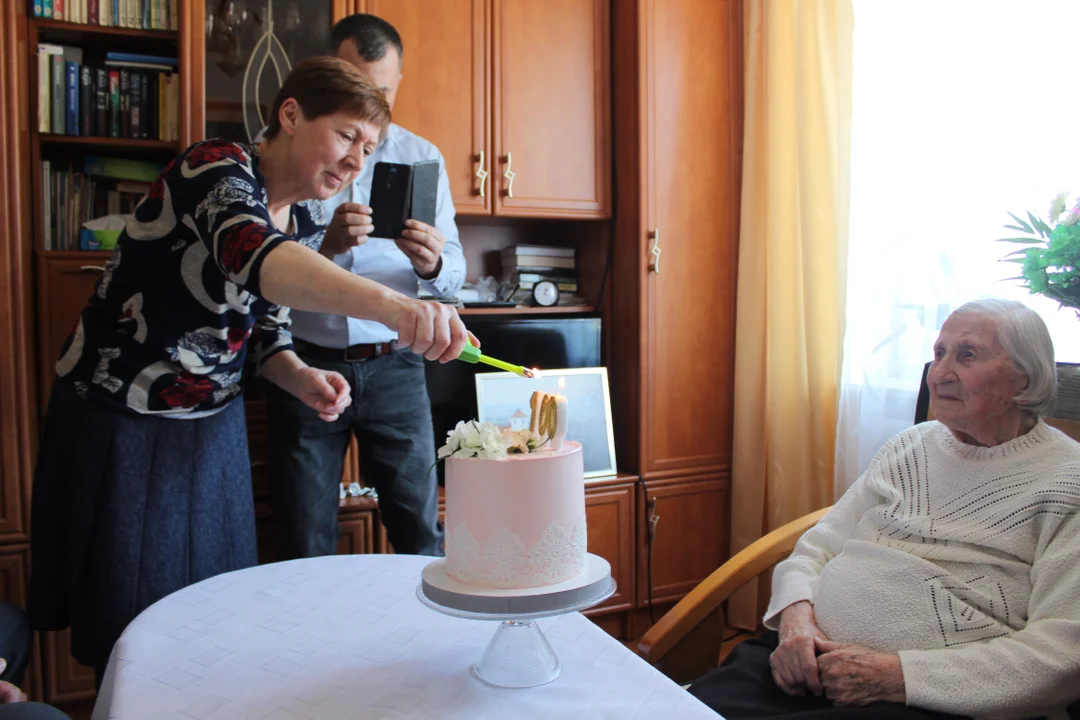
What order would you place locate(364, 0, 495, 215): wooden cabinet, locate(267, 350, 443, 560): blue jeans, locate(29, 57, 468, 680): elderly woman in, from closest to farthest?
locate(29, 57, 468, 680): elderly woman, locate(267, 350, 443, 560): blue jeans, locate(364, 0, 495, 215): wooden cabinet

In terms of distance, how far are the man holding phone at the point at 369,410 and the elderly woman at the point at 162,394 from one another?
34cm

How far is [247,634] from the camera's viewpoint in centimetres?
116

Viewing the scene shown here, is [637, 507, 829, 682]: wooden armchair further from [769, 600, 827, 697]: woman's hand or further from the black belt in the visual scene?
the black belt

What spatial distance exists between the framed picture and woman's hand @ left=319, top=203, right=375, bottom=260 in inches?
35.9

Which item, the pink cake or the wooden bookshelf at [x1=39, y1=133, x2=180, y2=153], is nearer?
the pink cake

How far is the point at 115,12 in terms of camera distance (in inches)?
88.4

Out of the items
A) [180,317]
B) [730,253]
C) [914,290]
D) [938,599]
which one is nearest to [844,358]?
[914,290]

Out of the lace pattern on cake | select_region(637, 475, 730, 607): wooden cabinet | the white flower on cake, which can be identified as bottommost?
select_region(637, 475, 730, 607): wooden cabinet

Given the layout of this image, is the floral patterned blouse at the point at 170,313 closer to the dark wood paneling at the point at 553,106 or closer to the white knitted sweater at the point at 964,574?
the white knitted sweater at the point at 964,574

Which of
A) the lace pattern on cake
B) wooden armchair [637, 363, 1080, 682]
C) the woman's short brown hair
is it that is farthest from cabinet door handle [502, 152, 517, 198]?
the lace pattern on cake

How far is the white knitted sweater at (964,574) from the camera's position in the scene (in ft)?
3.82

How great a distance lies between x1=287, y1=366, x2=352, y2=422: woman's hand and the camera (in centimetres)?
164

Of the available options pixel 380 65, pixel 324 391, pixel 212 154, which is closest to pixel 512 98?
pixel 380 65

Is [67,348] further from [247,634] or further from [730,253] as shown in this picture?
[730,253]
